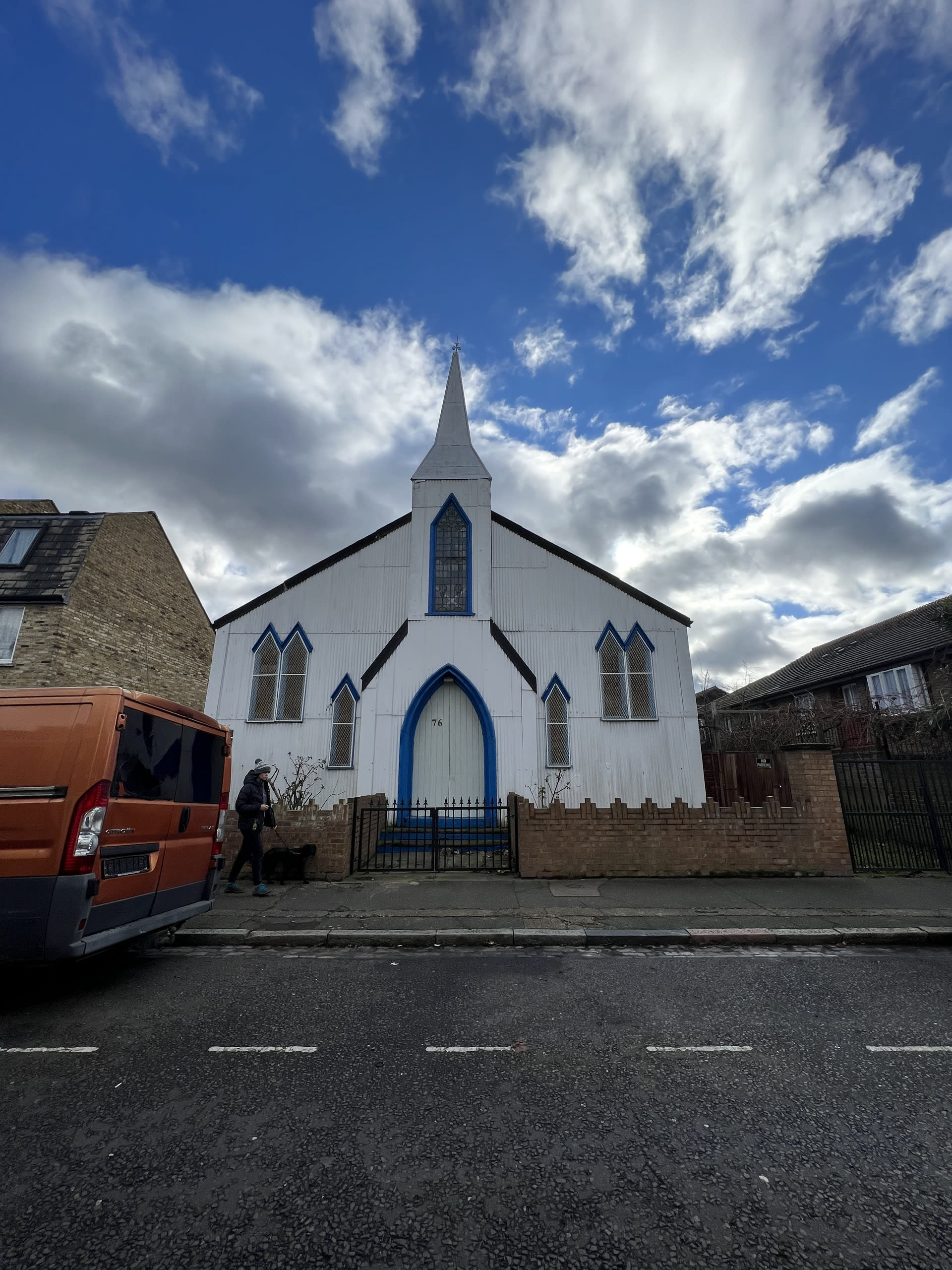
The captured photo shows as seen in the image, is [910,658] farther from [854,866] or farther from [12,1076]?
[12,1076]

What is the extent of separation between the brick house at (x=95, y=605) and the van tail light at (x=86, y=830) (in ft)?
45.6

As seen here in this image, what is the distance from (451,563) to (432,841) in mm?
7366

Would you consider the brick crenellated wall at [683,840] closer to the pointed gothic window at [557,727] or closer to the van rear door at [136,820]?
the pointed gothic window at [557,727]

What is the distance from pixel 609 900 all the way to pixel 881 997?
11.3ft

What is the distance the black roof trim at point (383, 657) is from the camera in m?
13.5

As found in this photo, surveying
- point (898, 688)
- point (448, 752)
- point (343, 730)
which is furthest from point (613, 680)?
point (898, 688)

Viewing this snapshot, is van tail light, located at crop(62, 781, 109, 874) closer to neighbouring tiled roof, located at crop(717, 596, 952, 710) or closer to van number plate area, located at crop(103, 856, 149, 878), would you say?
van number plate area, located at crop(103, 856, 149, 878)

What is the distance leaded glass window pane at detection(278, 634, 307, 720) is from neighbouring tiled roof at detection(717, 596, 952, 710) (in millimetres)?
18366

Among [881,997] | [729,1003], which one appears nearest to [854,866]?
[881,997]

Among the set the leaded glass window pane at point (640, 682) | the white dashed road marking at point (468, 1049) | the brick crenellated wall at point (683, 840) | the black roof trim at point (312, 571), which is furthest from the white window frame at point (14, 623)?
the white dashed road marking at point (468, 1049)

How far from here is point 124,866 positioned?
15.8 ft

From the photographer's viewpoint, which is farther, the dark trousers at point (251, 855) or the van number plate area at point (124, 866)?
the dark trousers at point (251, 855)

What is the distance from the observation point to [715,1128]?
294 centimetres

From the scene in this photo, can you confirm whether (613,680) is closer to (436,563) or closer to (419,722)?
(419,722)
